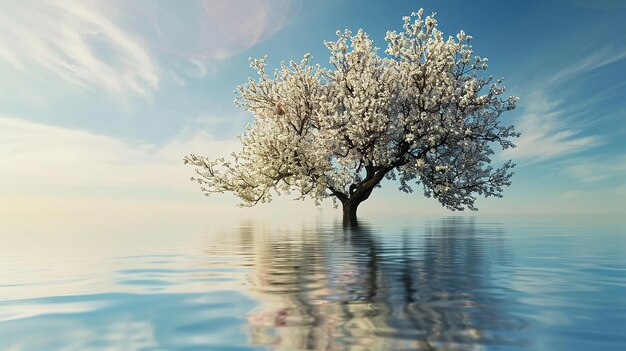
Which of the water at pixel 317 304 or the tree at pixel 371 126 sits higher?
the tree at pixel 371 126

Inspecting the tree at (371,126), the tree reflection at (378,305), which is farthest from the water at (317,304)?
the tree at (371,126)

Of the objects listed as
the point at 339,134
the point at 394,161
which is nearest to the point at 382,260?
the point at 339,134

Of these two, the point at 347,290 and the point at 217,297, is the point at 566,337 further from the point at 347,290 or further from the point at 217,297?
the point at 217,297

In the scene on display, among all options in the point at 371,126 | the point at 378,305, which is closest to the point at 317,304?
the point at 378,305

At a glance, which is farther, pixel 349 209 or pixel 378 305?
pixel 349 209

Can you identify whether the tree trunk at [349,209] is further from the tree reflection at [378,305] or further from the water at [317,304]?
the tree reflection at [378,305]

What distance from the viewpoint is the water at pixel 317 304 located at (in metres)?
5.48

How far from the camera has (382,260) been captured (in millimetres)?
13953

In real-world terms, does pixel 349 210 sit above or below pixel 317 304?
above

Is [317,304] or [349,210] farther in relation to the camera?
[349,210]

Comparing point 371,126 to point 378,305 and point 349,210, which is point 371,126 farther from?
point 378,305

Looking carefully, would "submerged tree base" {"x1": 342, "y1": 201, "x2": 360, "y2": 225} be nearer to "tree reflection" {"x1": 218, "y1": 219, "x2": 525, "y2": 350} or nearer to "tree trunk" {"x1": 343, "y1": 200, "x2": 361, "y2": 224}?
"tree trunk" {"x1": 343, "y1": 200, "x2": 361, "y2": 224}

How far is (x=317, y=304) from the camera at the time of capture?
7.36m

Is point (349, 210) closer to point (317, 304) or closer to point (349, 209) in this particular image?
point (349, 209)
